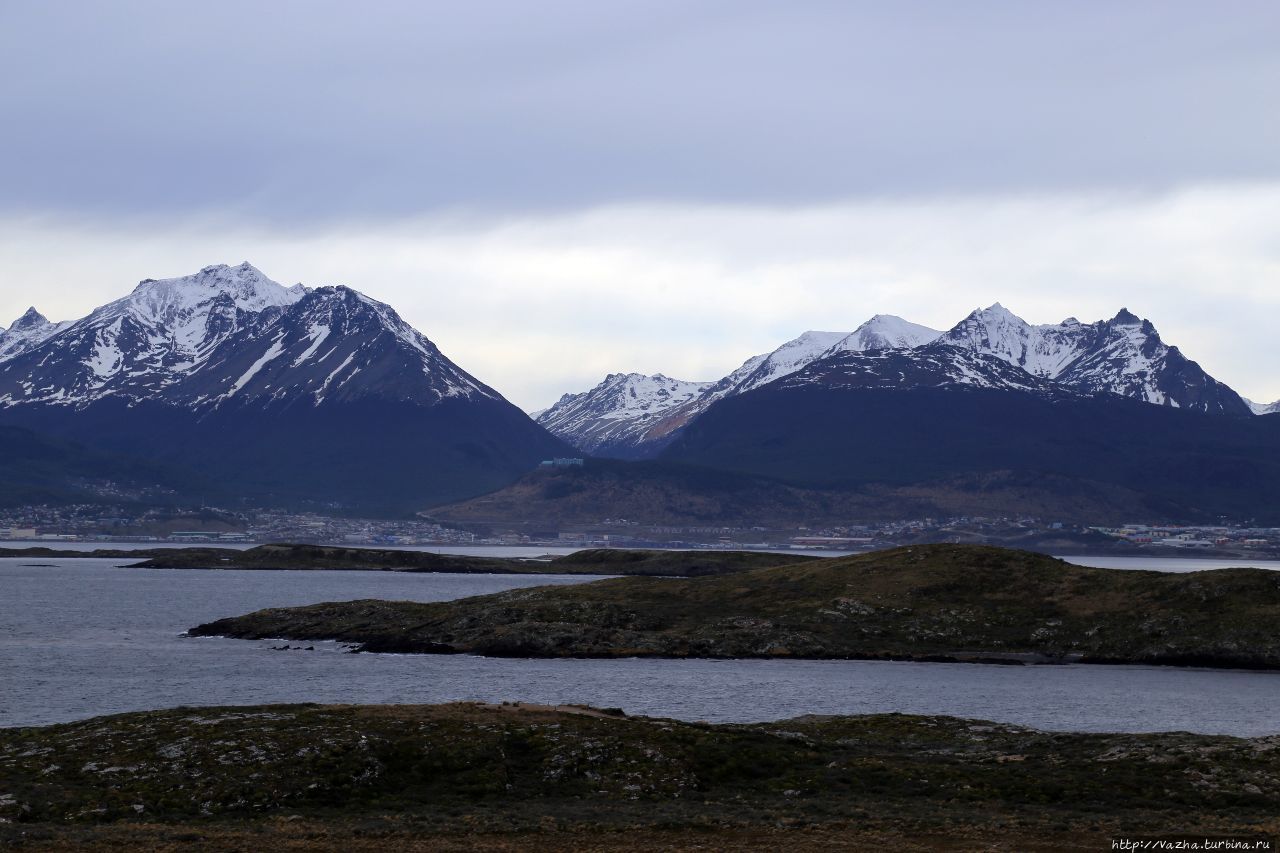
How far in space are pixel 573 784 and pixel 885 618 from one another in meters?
84.8

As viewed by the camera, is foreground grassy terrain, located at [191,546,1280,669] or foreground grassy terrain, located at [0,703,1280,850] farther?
foreground grassy terrain, located at [191,546,1280,669]

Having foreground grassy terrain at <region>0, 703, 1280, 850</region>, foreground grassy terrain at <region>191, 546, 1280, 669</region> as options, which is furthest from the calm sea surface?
foreground grassy terrain at <region>0, 703, 1280, 850</region>

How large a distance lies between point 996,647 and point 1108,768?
71.8 metres

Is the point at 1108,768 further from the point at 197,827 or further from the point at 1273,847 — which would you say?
the point at 197,827

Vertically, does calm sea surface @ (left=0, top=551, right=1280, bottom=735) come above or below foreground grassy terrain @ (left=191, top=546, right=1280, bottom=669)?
below

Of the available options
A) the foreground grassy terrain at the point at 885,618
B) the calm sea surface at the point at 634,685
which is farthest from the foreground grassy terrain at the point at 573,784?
the foreground grassy terrain at the point at 885,618

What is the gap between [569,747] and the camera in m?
57.7

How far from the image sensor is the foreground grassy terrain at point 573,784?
1809 inches

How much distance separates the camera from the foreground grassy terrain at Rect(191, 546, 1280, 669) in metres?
Answer: 126

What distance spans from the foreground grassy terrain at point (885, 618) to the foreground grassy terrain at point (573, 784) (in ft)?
204

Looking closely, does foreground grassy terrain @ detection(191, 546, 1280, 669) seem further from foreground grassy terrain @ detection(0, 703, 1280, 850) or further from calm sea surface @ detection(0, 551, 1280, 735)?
foreground grassy terrain @ detection(0, 703, 1280, 850)

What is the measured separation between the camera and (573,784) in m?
54.6

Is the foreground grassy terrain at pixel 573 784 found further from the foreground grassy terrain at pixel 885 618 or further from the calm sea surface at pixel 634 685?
the foreground grassy terrain at pixel 885 618

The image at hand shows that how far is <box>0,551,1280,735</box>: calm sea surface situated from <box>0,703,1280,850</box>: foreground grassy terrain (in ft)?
71.1
